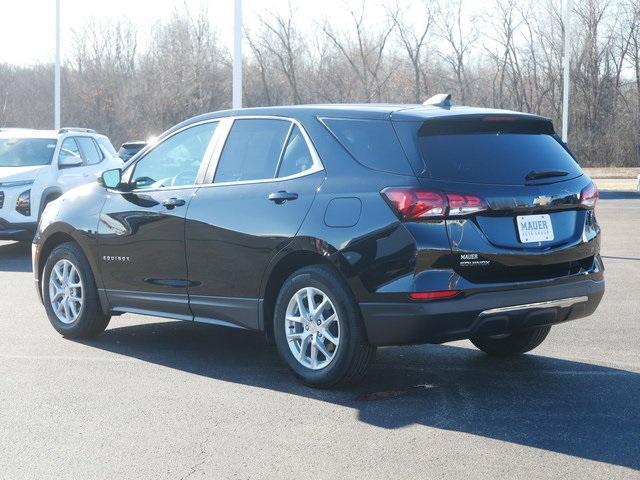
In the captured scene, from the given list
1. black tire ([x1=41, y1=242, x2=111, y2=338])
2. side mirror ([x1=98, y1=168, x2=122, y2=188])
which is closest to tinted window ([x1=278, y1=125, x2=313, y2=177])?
side mirror ([x1=98, y1=168, x2=122, y2=188])

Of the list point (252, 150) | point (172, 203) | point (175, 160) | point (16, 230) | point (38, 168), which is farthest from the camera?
point (38, 168)

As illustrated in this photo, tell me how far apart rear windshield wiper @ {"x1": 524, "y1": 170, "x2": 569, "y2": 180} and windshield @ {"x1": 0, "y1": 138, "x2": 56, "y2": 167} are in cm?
1087

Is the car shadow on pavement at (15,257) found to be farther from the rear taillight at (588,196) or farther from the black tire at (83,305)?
the rear taillight at (588,196)

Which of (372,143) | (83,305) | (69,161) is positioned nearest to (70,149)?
(69,161)

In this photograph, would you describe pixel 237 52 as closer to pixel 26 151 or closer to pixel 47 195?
pixel 26 151

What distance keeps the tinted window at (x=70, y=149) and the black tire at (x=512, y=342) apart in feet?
33.5

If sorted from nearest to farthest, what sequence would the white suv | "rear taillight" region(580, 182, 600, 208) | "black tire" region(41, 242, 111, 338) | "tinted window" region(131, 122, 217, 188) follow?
"rear taillight" region(580, 182, 600, 208) → "tinted window" region(131, 122, 217, 188) → "black tire" region(41, 242, 111, 338) → the white suv

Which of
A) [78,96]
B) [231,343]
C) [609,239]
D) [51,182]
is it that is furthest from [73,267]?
[78,96]

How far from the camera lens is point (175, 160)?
772cm

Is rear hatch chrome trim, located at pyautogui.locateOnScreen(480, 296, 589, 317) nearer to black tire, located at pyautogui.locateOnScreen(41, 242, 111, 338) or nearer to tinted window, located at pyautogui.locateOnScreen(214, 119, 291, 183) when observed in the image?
tinted window, located at pyautogui.locateOnScreen(214, 119, 291, 183)

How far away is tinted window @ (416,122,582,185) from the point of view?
6.14 metres

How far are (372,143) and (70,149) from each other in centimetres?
1110

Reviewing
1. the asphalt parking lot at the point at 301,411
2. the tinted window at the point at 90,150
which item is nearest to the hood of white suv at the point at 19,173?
the tinted window at the point at 90,150

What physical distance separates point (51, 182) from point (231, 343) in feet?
26.7
